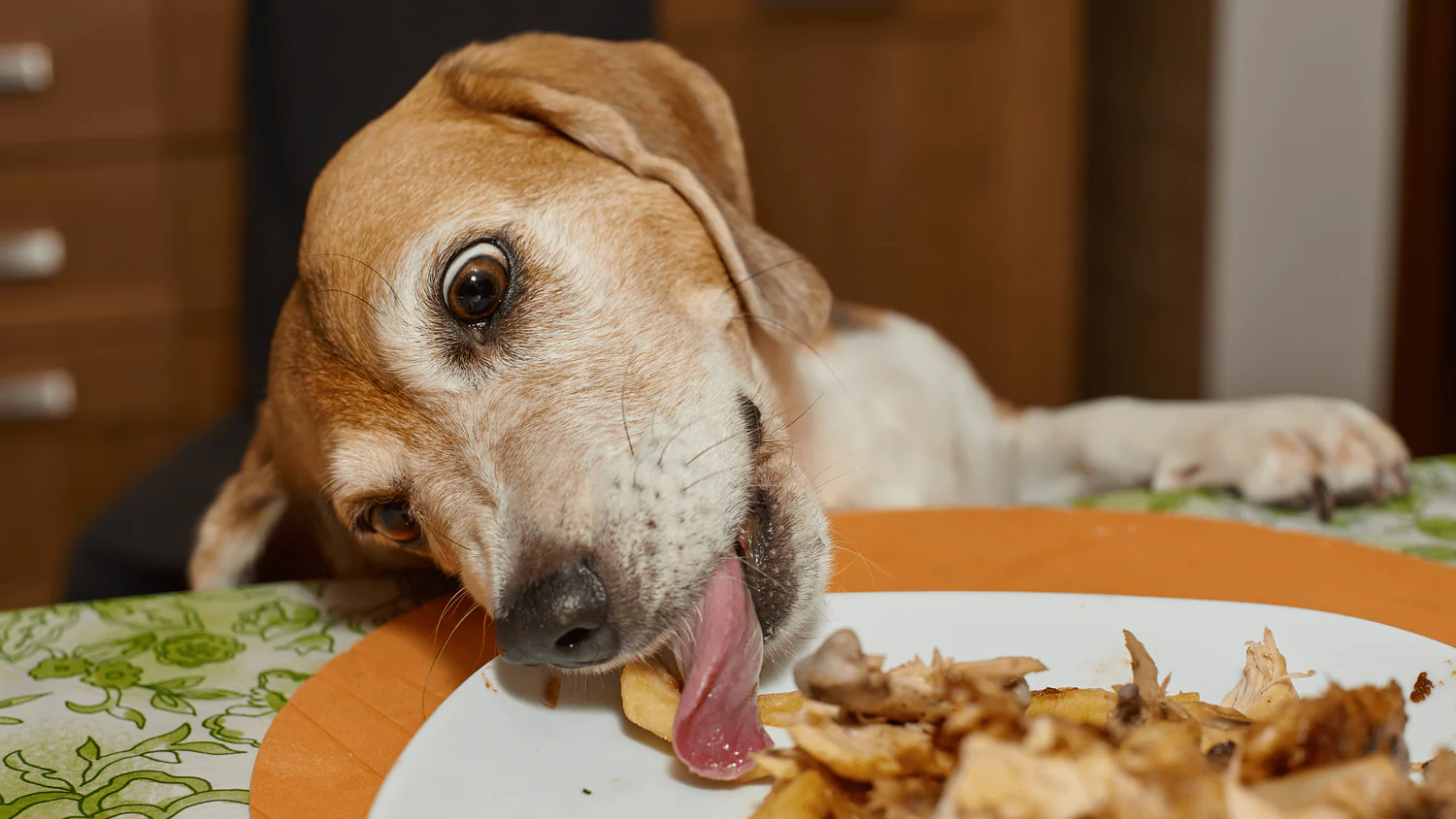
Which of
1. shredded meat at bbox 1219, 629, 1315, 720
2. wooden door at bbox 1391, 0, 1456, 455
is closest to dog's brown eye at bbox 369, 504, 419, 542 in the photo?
shredded meat at bbox 1219, 629, 1315, 720

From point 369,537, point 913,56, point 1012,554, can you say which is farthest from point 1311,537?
point 913,56

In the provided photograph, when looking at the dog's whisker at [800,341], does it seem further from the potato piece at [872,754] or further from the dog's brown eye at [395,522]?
the potato piece at [872,754]

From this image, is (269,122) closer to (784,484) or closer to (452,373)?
(452,373)

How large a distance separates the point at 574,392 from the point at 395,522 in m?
0.30

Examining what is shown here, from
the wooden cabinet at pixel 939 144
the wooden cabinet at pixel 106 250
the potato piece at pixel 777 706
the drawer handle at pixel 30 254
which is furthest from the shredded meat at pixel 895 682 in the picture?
the drawer handle at pixel 30 254

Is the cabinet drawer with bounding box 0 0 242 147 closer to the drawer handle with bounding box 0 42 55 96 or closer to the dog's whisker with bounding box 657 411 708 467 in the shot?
the drawer handle with bounding box 0 42 55 96

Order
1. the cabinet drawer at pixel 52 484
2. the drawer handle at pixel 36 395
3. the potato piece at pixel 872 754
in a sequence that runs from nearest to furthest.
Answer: the potato piece at pixel 872 754
the drawer handle at pixel 36 395
the cabinet drawer at pixel 52 484

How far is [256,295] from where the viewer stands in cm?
183

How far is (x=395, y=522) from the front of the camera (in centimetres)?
140

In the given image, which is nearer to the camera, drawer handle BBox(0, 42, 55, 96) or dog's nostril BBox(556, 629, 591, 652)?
dog's nostril BBox(556, 629, 591, 652)

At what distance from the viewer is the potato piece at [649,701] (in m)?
0.96

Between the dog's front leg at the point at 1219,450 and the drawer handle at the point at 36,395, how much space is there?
276 cm

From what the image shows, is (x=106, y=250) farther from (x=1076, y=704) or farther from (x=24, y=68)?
(x=1076, y=704)

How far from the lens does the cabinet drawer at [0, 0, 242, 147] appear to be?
330 centimetres
